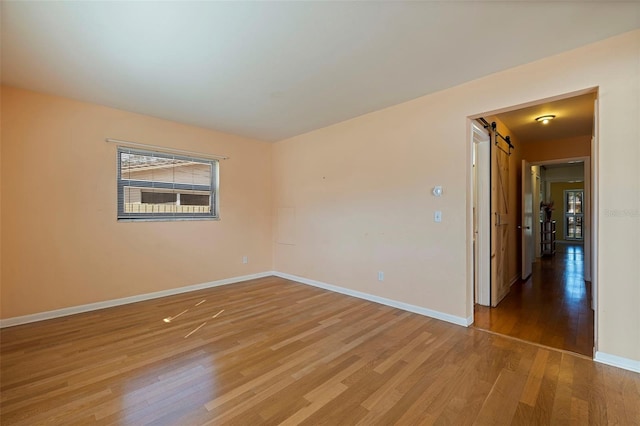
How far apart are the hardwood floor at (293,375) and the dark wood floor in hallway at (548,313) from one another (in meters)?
0.28

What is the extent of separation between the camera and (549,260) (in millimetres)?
7055

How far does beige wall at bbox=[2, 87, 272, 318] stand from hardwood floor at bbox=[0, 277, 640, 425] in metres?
0.54

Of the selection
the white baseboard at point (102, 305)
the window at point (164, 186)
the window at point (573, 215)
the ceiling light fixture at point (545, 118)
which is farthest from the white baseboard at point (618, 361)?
the window at point (573, 215)

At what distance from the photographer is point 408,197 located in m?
3.41

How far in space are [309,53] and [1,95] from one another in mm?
3377

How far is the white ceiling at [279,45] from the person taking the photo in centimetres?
187

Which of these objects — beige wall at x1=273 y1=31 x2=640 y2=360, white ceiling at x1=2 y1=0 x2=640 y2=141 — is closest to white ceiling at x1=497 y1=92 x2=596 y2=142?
beige wall at x1=273 y1=31 x2=640 y2=360

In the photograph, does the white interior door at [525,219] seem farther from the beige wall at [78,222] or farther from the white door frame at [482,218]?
the beige wall at [78,222]

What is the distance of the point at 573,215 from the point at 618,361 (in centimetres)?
1126

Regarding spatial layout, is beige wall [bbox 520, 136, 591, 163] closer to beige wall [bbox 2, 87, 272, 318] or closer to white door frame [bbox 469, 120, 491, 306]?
white door frame [bbox 469, 120, 491, 306]

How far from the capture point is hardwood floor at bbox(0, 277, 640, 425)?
1646 mm

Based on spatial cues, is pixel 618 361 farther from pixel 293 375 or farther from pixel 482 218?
pixel 293 375

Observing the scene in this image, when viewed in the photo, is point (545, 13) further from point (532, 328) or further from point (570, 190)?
point (570, 190)

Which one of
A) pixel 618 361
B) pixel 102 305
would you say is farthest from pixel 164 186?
pixel 618 361
